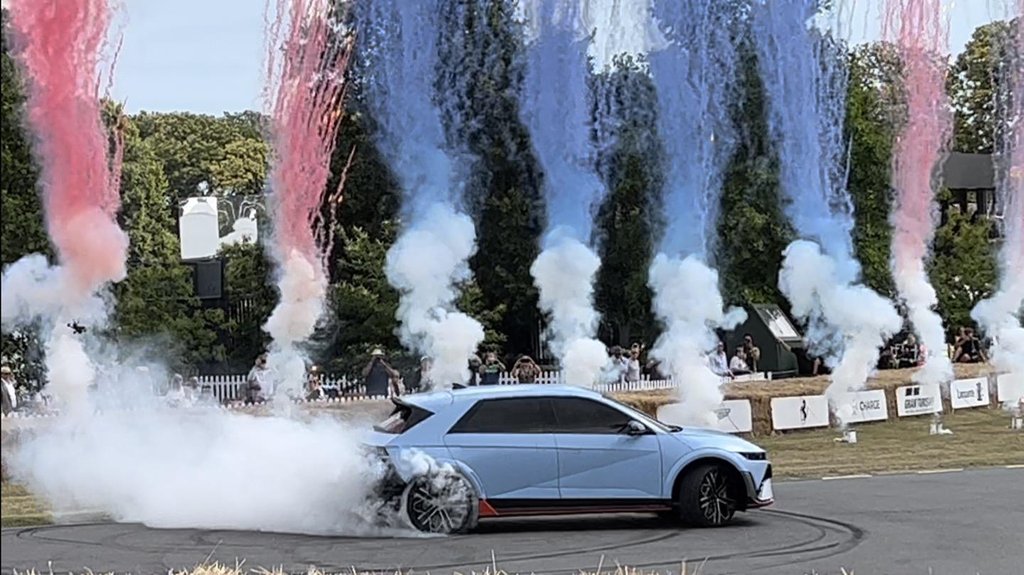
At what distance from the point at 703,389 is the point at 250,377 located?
818 centimetres

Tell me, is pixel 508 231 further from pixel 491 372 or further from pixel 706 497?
pixel 706 497

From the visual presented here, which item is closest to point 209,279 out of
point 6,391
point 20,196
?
point 20,196

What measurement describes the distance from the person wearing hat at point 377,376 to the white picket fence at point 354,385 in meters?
0.32

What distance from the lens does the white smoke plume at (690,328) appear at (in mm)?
23172

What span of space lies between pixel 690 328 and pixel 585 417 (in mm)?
14053

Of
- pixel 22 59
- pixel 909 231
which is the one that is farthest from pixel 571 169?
pixel 22 59

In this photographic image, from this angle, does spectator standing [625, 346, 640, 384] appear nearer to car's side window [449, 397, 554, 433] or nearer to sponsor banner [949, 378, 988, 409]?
sponsor banner [949, 378, 988, 409]

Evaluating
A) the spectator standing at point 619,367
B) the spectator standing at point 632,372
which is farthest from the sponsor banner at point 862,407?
the spectator standing at point 619,367

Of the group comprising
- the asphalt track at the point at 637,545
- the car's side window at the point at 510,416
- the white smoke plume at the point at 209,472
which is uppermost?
the car's side window at the point at 510,416

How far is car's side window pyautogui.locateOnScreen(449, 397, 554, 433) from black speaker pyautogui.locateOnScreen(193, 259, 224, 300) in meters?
25.5

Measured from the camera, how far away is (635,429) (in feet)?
41.9

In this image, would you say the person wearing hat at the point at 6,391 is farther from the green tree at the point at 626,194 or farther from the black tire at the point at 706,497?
the green tree at the point at 626,194

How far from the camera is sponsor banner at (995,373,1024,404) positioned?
96.4ft

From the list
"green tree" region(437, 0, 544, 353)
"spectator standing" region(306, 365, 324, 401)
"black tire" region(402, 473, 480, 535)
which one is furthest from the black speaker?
"black tire" region(402, 473, 480, 535)
